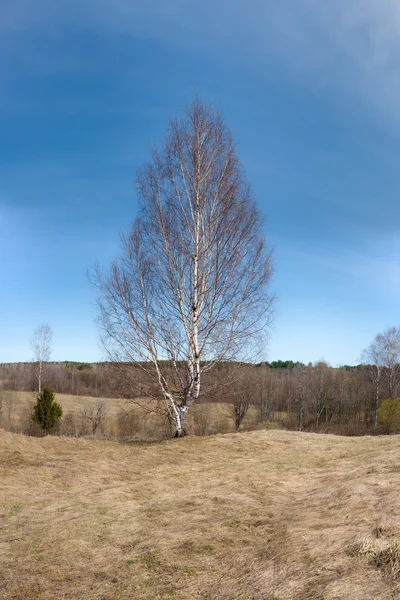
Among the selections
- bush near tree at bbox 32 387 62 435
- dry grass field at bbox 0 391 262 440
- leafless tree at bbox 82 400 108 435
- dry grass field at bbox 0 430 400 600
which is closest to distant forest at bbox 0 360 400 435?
dry grass field at bbox 0 391 262 440

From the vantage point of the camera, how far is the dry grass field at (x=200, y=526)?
4066 mm

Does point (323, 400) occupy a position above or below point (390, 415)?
above

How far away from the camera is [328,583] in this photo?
375cm

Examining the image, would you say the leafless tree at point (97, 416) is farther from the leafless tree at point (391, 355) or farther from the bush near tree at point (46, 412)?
the leafless tree at point (391, 355)

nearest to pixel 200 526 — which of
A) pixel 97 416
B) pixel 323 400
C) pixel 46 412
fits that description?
pixel 46 412

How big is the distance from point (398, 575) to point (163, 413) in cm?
1082

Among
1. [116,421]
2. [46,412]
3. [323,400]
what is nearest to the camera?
[46,412]

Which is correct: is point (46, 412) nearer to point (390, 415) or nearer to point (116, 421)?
point (116, 421)

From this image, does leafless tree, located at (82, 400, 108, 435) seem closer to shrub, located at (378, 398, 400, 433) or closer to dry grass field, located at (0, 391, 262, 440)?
dry grass field, located at (0, 391, 262, 440)

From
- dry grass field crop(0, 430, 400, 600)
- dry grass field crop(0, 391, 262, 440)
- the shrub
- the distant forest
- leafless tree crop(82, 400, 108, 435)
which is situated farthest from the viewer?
the distant forest

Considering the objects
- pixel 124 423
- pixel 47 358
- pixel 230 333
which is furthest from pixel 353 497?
pixel 47 358

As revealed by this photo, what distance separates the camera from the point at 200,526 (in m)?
5.77

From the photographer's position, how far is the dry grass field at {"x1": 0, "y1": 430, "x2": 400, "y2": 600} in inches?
160

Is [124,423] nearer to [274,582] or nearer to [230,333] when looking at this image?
[230,333]
